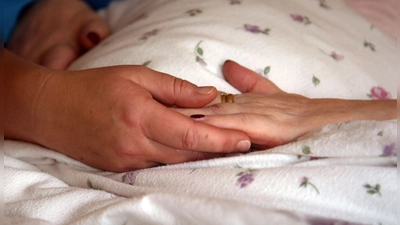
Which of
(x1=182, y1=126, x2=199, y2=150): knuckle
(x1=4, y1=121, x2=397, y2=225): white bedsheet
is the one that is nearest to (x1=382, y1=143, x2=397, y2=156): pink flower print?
(x1=4, y1=121, x2=397, y2=225): white bedsheet

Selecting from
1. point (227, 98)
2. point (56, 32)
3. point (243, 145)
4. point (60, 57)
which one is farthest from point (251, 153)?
point (56, 32)

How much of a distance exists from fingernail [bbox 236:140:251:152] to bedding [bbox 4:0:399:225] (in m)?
0.01

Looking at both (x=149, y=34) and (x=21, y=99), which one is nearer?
(x=21, y=99)

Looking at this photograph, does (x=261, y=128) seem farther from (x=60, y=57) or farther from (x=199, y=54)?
(x=60, y=57)

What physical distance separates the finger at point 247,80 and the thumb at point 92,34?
414 mm

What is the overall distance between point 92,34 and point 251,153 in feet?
1.93

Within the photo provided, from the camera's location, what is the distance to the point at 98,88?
63 centimetres

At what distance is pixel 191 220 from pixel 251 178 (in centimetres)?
10

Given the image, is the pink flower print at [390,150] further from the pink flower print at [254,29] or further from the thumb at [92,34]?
the thumb at [92,34]

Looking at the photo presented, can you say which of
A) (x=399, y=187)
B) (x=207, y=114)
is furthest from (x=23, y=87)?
(x=399, y=187)

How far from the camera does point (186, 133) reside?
Result: 583 mm

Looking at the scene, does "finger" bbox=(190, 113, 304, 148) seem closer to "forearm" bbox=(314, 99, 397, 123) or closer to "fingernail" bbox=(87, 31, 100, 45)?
"forearm" bbox=(314, 99, 397, 123)

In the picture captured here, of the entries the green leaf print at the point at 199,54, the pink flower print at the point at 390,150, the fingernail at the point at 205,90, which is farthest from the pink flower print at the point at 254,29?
the pink flower print at the point at 390,150

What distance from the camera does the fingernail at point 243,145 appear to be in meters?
0.60
